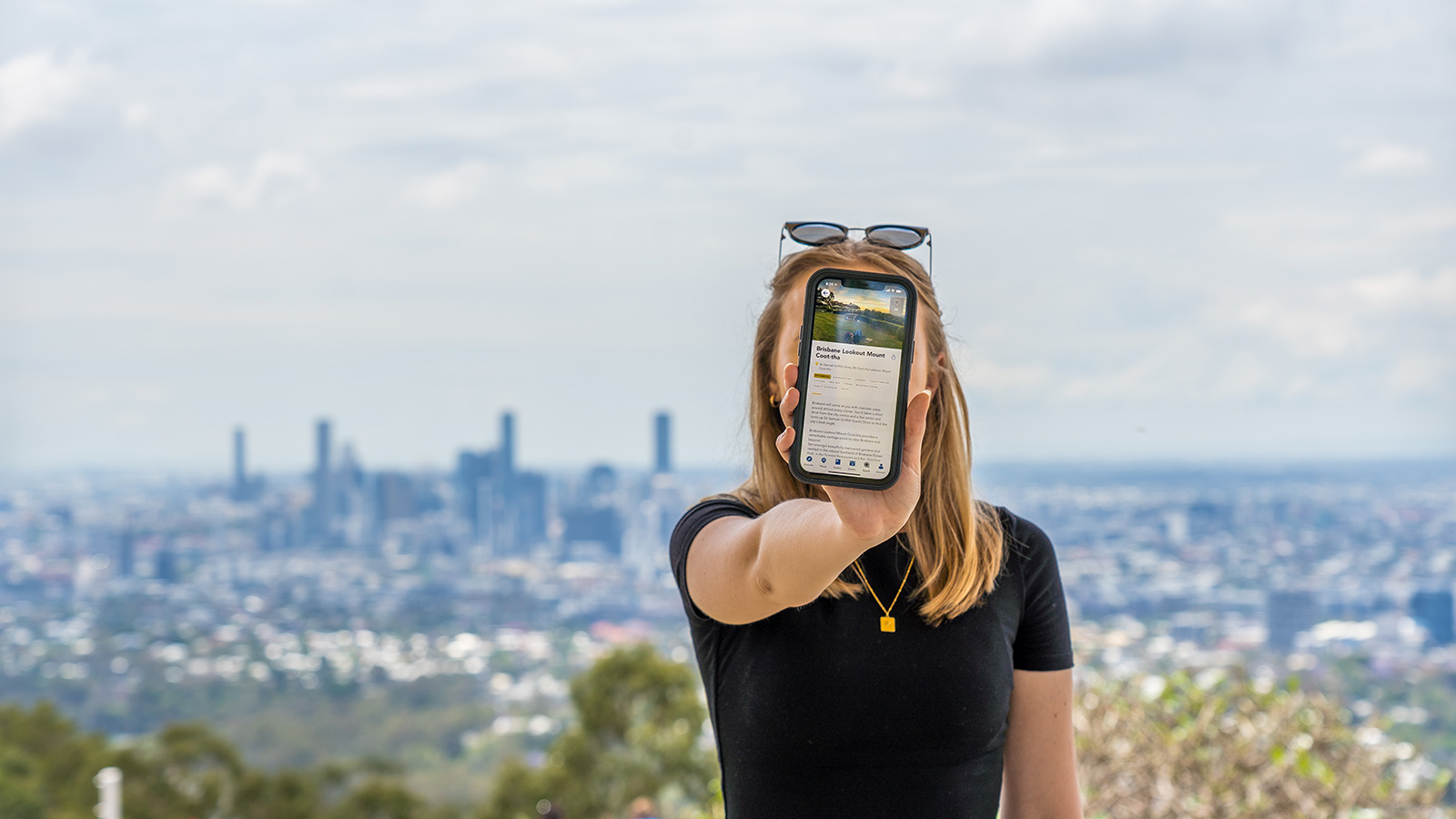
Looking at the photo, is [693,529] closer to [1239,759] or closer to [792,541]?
[792,541]

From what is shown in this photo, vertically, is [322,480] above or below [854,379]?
Result: below

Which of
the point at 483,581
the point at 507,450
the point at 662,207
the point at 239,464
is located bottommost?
the point at 483,581

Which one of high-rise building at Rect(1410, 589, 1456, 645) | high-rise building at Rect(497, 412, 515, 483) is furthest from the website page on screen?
high-rise building at Rect(497, 412, 515, 483)

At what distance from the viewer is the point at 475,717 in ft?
23.2

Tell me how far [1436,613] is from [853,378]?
4.41 metres

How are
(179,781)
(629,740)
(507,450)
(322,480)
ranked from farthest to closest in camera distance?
(322,480) → (507,450) → (179,781) → (629,740)

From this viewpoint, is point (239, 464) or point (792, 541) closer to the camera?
point (792, 541)

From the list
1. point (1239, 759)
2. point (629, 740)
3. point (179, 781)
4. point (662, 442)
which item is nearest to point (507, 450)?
point (662, 442)

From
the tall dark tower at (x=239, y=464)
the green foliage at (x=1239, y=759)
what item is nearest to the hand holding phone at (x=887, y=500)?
the green foliage at (x=1239, y=759)

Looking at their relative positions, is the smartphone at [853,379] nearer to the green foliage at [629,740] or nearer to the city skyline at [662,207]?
the city skyline at [662,207]

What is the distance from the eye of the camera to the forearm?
0.82 metres

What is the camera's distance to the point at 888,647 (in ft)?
3.44

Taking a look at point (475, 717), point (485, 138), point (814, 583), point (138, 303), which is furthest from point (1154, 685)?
point (138, 303)

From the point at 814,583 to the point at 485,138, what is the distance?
731cm
